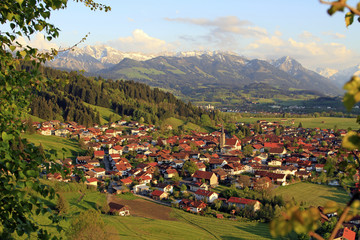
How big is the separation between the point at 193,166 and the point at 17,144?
147 ft

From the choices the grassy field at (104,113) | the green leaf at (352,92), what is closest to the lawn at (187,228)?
the green leaf at (352,92)

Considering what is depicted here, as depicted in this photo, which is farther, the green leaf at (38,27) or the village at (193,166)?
the village at (193,166)

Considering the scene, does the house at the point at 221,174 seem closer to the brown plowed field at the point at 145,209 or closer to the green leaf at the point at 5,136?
the brown plowed field at the point at 145,209

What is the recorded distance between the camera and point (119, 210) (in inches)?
1236

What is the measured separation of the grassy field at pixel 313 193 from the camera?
34938 millimetres

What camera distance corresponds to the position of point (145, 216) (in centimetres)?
3125

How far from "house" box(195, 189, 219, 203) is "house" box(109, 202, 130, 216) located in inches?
370

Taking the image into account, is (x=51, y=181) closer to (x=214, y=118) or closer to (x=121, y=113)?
(x=121, y=113)

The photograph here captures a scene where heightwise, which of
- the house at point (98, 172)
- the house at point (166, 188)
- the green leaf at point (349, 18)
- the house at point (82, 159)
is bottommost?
the house at point (166, 188)

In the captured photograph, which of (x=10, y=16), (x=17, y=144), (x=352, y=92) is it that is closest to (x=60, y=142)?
(x=17, y=144)

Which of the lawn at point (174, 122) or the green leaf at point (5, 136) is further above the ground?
the green leaf at point (5, 136)

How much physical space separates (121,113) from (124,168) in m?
50.0

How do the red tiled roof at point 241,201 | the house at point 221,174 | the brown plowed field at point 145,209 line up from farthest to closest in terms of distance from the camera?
the house at point 221,174 < the red tiled roof at point 241,201 < the brown plowed field at point 145,209

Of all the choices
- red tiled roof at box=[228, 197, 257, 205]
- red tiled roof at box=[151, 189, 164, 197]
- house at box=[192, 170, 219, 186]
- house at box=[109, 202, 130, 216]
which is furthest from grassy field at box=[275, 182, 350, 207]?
house at box=[109, 202, 130, 216]
